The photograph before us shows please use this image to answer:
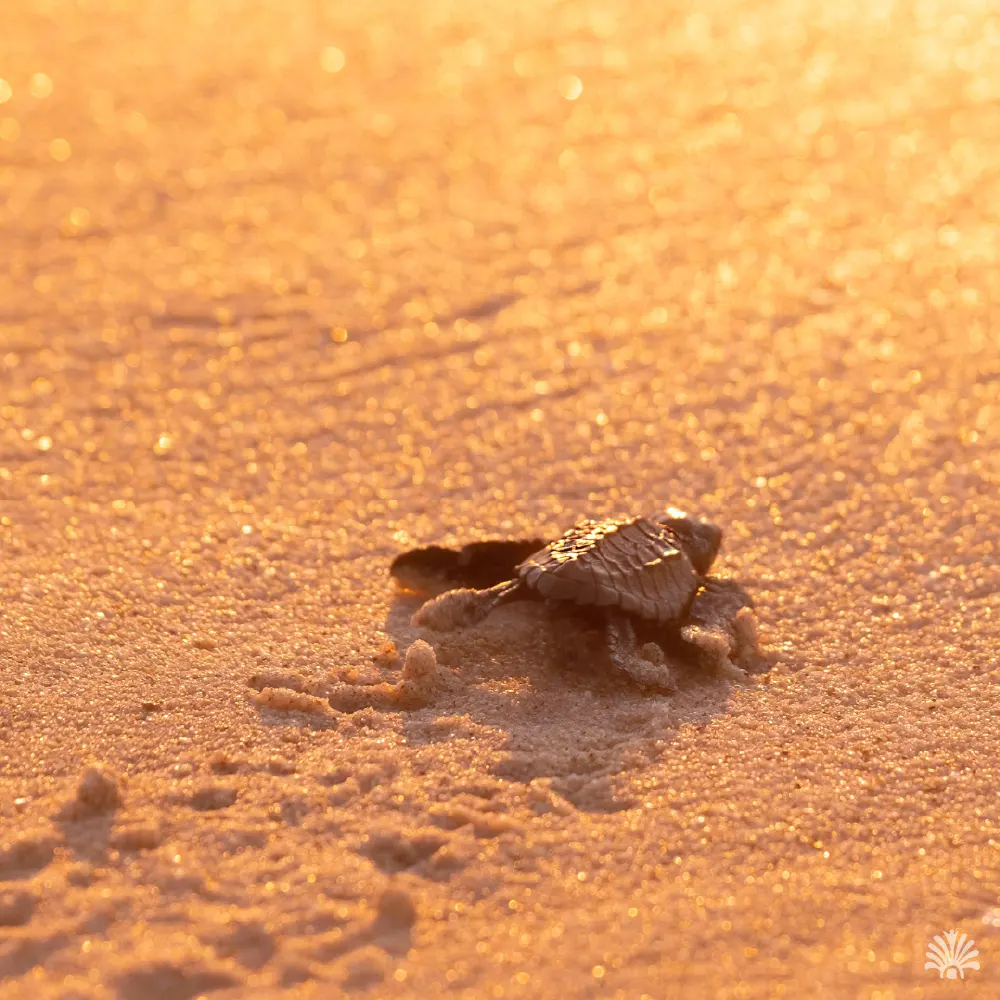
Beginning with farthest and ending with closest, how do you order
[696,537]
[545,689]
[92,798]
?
[696,537] → [545,689] → [92,798]

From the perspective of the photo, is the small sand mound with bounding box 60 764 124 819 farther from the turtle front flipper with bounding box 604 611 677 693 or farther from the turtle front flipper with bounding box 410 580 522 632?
the turtle front flipper with bounding box 604 611 677 693

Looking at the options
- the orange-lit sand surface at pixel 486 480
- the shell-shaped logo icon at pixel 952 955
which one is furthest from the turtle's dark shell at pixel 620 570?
the shell-shaped logo icon at pixel 952 955

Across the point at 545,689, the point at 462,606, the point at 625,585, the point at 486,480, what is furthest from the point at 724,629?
the point at 486,480

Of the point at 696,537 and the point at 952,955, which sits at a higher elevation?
the point at 696,537

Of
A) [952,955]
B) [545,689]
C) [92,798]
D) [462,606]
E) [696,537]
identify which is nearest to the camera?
[952,955]

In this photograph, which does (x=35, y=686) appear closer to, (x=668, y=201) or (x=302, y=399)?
(x=302, y=399)

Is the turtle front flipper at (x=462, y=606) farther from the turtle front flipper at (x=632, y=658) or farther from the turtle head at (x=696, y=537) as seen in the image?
the turtle head at (x=696, y=537)

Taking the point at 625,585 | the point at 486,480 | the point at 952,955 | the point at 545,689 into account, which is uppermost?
the point at 486,480

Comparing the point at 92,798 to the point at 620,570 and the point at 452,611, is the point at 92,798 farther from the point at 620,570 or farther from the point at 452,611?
the point at 620,570
